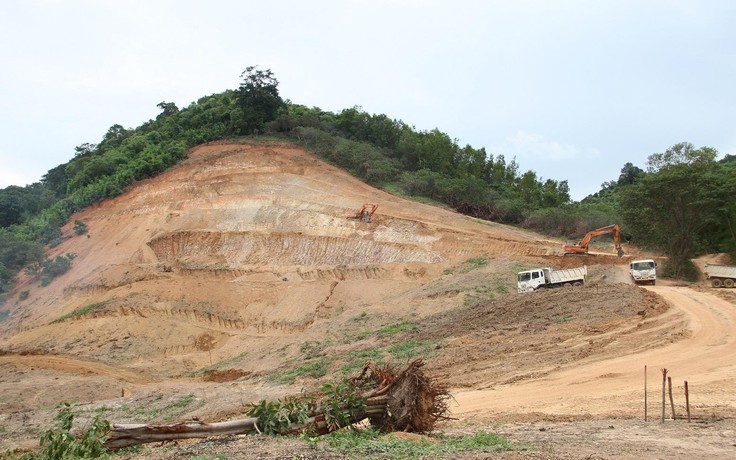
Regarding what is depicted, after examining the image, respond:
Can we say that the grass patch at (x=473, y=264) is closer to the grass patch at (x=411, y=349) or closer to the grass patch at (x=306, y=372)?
the grass patch at (x=411, y=349)

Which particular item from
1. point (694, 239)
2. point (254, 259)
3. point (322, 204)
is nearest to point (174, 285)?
point (254, 259)

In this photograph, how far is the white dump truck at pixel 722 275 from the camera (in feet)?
94.8

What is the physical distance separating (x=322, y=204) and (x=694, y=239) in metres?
22.2

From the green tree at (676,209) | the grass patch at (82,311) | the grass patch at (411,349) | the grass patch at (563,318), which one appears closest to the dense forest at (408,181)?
the green tree at (676,209)

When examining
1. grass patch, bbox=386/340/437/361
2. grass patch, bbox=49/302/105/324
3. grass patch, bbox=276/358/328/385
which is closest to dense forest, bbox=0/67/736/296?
grass patch, bbox=49/302/105/324

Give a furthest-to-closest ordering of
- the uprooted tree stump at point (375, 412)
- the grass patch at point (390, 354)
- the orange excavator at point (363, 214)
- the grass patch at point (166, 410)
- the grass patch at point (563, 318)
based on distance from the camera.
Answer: the orange excavator at point (363, 214) < the grass patch at point (563, 318) < the grass patch at point (390, 354) < the grass patch at point (166, 410) < the uprooted tree stump at point (375, 412)

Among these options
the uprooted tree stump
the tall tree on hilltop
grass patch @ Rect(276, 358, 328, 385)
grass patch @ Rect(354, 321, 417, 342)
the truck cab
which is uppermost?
the tall tree on hilltop

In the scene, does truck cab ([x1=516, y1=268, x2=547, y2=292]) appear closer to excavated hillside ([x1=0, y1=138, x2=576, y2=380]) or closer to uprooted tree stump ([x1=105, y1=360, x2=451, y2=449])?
excavated hillside ([x1=0, y1=138, x2=576, y2=380])

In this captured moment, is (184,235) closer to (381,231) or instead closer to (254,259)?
(254,259)

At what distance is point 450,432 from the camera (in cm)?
1091

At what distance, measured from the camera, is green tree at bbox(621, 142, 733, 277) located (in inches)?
1314

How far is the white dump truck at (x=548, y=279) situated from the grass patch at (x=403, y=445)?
19743 mm

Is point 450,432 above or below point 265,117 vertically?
below

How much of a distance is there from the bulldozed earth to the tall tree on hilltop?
3.72m
